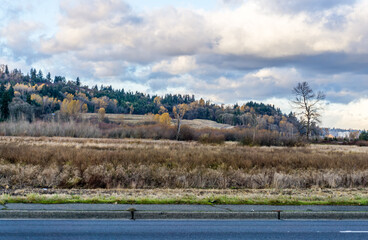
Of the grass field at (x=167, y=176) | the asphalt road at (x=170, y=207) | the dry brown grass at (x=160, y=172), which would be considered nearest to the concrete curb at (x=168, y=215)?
the asphalt road at (x=170, y=207)

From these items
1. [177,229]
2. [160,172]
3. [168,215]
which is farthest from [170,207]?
[160,172]

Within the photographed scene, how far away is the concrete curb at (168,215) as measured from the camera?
33.2ft

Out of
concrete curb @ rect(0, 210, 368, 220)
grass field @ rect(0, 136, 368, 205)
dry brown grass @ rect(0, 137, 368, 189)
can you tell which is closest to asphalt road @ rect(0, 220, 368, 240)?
concrete curb @ rect(0, 210, 368, 220)

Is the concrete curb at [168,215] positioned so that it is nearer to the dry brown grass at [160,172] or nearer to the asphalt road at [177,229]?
the asphalt road at [177,229]

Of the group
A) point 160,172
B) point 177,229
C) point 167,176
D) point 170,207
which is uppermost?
point 160,172

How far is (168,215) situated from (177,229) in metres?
1.32

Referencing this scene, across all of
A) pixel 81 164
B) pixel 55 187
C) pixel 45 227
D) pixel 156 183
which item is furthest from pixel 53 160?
pixel 45 227

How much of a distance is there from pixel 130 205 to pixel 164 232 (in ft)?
8.76

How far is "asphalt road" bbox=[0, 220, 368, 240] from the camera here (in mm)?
8484

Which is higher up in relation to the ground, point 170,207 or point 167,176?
point 167,176

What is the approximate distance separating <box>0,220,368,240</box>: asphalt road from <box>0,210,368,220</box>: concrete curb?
0.32 meters

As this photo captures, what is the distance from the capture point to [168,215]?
1057 centimetres

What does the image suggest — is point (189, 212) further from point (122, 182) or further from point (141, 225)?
point (122, 182)

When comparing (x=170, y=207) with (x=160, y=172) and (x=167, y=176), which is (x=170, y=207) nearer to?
(x=167, y=176)
